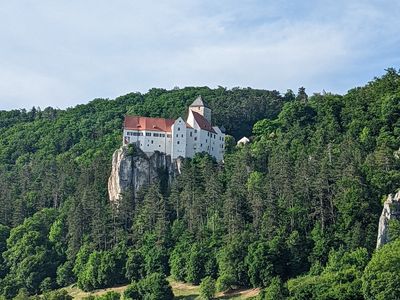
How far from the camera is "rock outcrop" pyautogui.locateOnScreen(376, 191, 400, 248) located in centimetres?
8206

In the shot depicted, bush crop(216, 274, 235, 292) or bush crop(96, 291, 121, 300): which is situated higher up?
bush crop(216, 274, 235, 292)

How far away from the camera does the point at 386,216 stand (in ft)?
271

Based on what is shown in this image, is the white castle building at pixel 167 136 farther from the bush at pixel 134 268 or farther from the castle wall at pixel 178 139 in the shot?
the bush at pixel 134 268

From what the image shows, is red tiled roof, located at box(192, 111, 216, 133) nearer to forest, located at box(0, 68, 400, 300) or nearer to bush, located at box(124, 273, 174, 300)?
forest, located at box(0, 68, 400, 300)

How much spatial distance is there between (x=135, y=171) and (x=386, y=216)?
43.7m

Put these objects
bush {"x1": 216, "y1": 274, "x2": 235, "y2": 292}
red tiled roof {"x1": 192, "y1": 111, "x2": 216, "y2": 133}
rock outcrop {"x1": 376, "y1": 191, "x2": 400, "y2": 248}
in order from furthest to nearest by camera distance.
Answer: red tiled roof {"x1": 192, "y1": 111, "x2": 216, "y2": 133} < bush {"x1": 216, "y1": 274, "x2": 235, "y2": 292} < rock outcrop {"x1": 376, "y1": 191, "x2": 400, "y2": 248}

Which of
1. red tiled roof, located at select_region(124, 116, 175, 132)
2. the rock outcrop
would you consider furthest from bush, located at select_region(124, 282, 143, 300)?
red tiled roof, located at select_region(124, 116, 175, 132)

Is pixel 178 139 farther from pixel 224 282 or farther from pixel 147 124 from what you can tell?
pixel 224 282

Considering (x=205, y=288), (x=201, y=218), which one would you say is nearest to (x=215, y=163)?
(x=201, y=218)

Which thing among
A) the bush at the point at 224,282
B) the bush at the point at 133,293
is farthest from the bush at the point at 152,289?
the bush at the point at 224,282

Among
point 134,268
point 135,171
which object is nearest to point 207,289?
point 134,268

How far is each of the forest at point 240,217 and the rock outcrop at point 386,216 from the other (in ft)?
3.84

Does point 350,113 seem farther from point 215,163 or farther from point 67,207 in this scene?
point 67,207

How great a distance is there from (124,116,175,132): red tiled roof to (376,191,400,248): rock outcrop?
144 feet
